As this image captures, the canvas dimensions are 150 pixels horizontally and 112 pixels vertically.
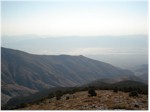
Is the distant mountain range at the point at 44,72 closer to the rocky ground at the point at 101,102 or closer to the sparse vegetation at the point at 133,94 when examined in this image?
the rocky ground at the point at 101,102

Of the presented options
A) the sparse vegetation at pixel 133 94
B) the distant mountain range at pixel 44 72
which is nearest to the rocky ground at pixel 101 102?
the sparse vegetation at pixel 133 94

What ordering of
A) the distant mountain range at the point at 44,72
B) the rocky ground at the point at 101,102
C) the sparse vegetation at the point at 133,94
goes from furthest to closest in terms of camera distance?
the distant mountain range at the point at 44,72 < the sparse vegetation at the point at 133,94 < the rocky ground at the point at 101,102

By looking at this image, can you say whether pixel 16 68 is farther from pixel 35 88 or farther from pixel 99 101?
pixel 99 101

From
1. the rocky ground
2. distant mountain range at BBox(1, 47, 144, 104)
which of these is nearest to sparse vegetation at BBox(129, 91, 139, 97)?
the rocky ground

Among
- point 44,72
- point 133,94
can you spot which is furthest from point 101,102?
point 44,72

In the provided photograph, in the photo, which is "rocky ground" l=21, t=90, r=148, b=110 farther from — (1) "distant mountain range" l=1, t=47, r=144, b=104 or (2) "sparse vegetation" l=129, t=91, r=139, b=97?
(1) "distant mountain range" l=1, t=47, r=144, b=104

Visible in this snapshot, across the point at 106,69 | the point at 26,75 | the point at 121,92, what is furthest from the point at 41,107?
the point at 106,69
